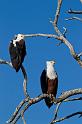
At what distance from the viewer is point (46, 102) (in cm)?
891

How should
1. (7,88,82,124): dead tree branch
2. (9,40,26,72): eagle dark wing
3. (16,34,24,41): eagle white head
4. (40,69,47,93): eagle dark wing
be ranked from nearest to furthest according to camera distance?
(7,88,82,124): dead tree branch
(9,40,26,72): eagle dark wing
(16,34,24,41): eagle white head
(40,69,47,93): eagle dark wing

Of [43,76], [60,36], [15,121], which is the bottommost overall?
[15,121]

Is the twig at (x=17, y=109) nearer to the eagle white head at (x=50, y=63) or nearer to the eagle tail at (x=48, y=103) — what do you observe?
the eagle tail at (x=48, y=103)

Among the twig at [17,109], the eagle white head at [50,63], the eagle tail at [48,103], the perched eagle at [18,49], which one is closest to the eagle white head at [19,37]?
the perched eagle at [18,49]

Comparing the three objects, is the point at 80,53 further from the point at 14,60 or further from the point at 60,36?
the point at 14,60

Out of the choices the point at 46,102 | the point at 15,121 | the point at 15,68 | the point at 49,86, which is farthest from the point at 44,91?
the point at 15,121

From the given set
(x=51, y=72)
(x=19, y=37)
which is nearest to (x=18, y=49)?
(x=19, y=37)

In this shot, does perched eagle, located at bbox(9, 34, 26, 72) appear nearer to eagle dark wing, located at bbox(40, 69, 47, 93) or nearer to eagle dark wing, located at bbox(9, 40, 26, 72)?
eagle dark wing, located at bbox(9, 40, 26, 72)

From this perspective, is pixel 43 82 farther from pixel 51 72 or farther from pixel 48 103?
pixel 48 103

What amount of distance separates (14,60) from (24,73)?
85 cm

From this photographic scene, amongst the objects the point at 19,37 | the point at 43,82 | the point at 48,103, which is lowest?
the point at 48,103

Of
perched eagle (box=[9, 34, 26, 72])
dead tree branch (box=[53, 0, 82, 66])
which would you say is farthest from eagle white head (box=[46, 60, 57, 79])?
dead tree branch (box=[53, 0, 82, 66])

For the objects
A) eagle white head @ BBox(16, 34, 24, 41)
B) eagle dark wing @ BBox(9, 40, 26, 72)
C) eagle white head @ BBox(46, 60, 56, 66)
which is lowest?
eagle white head @ BBox(46, 60, 56, 66)

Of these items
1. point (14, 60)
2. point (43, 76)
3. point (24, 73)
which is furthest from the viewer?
point (43, 76)
